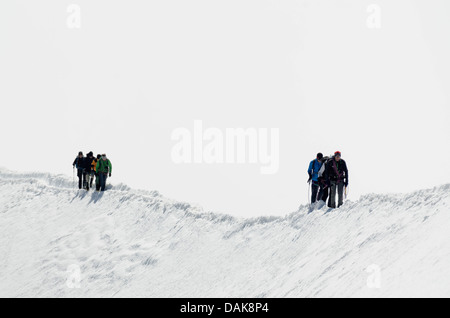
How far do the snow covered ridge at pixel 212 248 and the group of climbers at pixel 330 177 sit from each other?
550mm

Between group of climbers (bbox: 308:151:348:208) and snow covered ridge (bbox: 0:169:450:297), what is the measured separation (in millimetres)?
550

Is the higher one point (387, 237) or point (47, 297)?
point (387, 237)

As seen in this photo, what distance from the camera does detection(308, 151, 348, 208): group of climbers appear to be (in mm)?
18250

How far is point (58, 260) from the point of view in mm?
23016

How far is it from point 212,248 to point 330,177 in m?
4.89

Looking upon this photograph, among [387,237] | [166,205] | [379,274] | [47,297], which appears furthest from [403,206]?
[47,297]

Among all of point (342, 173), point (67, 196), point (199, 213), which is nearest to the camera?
point (342, 173)

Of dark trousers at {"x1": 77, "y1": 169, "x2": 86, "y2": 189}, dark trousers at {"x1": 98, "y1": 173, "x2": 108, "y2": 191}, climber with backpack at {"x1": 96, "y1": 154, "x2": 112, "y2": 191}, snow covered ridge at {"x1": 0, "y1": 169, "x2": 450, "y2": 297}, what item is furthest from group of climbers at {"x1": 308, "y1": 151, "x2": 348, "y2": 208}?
dark trousers at {"x1": 77, "y1": 169, "x2": 86, "y2": 189}

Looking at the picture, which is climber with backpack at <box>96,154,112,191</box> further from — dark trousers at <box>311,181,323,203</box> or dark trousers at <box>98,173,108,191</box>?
dark trousers at <box>311,181,323,203</box>

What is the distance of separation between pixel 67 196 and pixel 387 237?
1718cm

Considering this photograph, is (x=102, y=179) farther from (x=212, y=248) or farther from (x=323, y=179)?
(x=323, y=179)

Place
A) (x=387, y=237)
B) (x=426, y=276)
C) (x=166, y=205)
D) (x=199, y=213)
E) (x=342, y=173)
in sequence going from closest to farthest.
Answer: (x=426, y=276), (x=387, y=237), (x=342, y=173), (x=199, y=213), (x=166, y=205)

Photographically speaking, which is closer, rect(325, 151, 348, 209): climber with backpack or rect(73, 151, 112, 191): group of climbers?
rect(325, 151, 348, 209): climber with backpack
